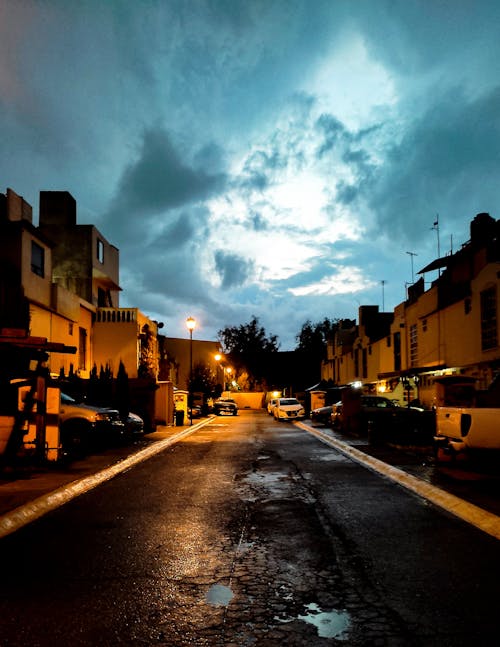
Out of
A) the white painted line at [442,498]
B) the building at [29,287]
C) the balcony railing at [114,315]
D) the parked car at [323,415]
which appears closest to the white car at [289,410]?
the parked car at [323,415]

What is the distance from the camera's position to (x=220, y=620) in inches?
171

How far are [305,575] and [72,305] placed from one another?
28315mm

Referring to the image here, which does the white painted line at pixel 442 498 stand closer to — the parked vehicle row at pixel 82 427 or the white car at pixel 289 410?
the parked vehicle row at pixel 82 427

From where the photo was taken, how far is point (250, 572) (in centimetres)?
556

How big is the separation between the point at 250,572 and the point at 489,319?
2030cm

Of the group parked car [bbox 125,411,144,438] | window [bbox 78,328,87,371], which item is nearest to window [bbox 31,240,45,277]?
window [bbox 78,328,87,371]

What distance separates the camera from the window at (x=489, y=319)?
23.0 metres

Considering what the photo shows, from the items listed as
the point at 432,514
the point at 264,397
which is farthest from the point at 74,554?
the point at 264,397

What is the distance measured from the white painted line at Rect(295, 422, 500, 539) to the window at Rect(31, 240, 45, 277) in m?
18.3

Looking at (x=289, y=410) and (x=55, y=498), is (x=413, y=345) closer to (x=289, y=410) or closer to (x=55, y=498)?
(x=289, y=410)

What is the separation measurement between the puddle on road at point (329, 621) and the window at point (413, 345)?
3107cm

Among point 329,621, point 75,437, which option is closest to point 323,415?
point 75,437

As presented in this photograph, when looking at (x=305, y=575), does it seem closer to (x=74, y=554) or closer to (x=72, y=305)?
(x=74, y=554)

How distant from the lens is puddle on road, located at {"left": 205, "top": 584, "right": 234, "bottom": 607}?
4721 mm
